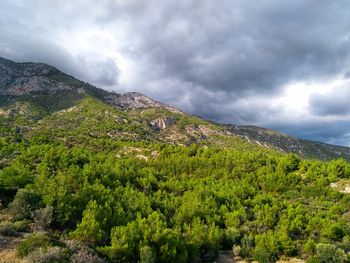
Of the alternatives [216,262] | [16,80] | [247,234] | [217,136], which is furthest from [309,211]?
[16,80]

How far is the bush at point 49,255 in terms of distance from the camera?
1347 centimetres

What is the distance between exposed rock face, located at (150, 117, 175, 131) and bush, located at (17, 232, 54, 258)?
5851 inches

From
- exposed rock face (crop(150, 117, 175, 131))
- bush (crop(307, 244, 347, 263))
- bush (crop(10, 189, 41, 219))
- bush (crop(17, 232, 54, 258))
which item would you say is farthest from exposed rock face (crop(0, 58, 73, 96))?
bush (crop(307, 244, 347, 263))

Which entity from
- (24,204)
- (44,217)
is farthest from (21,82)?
(44,217)

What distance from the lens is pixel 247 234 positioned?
118ft

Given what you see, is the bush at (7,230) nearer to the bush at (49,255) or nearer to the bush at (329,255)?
the bush at (49,255)

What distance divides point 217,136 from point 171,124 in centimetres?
2943

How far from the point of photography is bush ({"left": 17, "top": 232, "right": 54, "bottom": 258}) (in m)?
14.5

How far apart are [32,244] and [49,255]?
185 centimetres

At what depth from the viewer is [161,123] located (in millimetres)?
175000

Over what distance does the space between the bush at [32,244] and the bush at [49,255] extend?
548mm

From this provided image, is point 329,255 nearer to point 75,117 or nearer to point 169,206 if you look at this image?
point 169,206

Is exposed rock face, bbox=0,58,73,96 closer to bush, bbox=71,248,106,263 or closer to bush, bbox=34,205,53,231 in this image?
bush, bbox=34,205,53,231

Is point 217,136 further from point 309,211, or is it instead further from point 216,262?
point 216,262
